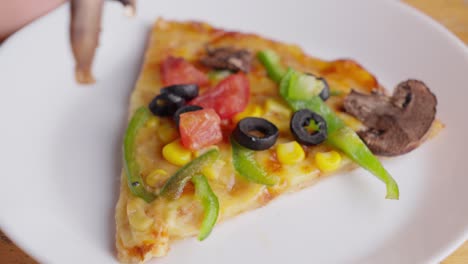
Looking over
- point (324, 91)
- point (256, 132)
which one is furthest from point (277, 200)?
point (324, 91)

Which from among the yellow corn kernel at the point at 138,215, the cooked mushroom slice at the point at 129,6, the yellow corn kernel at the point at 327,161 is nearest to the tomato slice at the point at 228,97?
the yellow corn kernel at the point at 327,161

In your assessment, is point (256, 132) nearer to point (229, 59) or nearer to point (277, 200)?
point (277, 200)

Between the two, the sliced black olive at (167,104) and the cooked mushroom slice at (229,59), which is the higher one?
the cooked mushroom slice at (229,59)

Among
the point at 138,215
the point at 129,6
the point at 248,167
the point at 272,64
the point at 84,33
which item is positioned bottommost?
the point at 84,33

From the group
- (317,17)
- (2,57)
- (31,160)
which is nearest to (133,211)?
(31,160)

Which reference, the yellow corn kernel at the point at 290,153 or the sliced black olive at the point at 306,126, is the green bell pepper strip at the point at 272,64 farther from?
the yellow corn kernel at the point at 290,153

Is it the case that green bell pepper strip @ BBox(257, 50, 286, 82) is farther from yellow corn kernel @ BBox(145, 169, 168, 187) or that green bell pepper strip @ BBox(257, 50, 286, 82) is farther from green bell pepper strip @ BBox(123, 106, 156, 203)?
yellow corn kernel @ BBox(145, 169, 168, 187)
